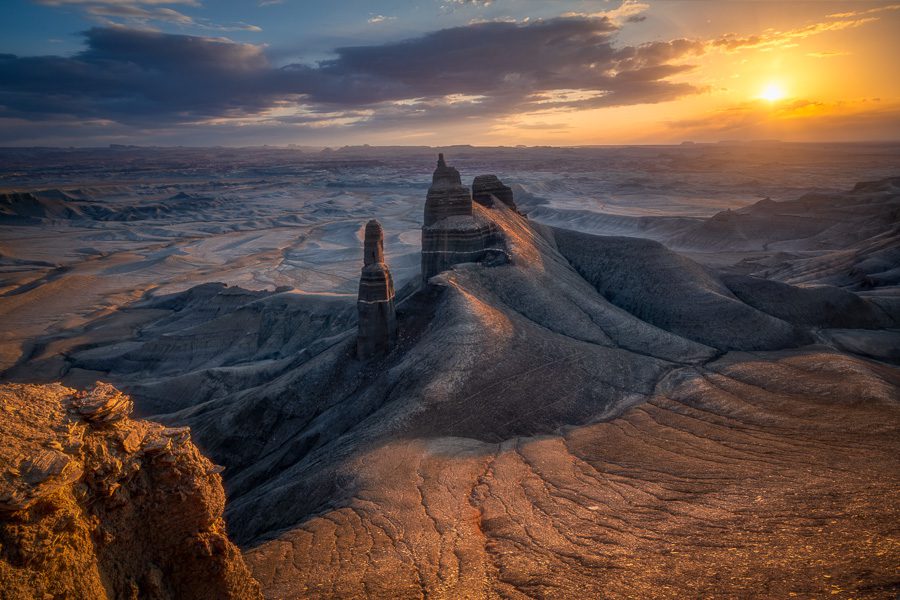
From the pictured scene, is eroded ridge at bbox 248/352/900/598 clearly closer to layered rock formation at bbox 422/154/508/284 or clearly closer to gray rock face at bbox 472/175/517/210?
layered rock formation at bbox 422/154/508/284

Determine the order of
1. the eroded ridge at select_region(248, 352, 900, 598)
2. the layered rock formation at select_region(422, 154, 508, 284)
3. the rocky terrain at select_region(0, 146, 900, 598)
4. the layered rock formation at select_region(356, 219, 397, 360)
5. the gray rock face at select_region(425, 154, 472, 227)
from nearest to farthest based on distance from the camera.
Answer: the eroded ridge at select_region(248, 352, 900, 598) < the rocky terrain at select_region(0, 146, 900, 598) < the layered rock formation at select_region(356, 219, 397, 360) < the layered rock formation at select_region(422, 154, 508, 284) < the gray rock face at select_region(425, 154, 472, 227)

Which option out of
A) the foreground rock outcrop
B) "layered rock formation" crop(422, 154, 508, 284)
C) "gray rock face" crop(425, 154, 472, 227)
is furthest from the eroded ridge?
"gray rock face" crop(425, 154, 472, 227)

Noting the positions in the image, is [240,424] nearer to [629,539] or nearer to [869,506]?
[629,539]

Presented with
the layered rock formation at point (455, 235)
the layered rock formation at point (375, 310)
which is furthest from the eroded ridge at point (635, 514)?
the layered rock formation at point (455, 235)

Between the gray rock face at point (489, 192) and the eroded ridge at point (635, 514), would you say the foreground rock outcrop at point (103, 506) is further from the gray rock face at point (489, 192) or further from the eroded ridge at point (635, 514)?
the gray rock face at point (489, 192)

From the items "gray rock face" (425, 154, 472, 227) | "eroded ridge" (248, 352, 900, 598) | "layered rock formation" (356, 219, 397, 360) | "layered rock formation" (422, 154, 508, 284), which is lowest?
"eroded ridge" (248, 352, 900, 598)

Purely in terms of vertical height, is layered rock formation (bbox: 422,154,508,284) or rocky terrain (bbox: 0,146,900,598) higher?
layered rock formation (bbox: 422,154,508,284)

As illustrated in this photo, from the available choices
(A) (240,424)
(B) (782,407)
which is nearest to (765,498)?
(B) (782,407)
